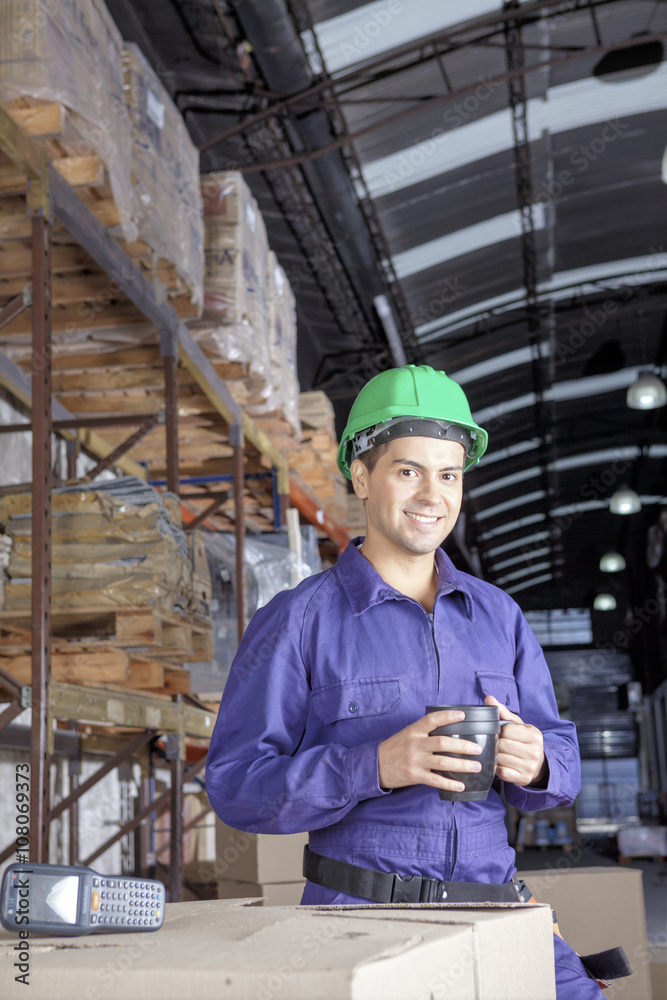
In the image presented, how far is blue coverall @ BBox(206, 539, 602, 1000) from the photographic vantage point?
2.06m

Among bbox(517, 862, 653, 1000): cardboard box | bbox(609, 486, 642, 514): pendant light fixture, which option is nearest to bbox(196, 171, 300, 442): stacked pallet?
bbox(517, 862, 653, 1000): cardboard box

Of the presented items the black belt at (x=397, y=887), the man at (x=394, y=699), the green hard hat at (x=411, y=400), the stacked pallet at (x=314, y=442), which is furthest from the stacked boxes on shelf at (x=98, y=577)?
the stacked pallet at (x=314, y=442)

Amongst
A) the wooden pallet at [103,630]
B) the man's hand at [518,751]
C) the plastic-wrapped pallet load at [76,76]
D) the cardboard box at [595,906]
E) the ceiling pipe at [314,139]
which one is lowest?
the cardboard box at [595,906]

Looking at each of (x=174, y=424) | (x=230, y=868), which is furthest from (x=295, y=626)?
(x=174, y=424)

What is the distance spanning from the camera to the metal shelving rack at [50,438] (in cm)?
355

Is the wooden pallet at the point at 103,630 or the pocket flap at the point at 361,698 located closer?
the pocket flap at the point at 361,698

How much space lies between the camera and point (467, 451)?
256 centimetres

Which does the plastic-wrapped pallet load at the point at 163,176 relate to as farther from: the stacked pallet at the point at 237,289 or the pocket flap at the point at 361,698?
the pocket flap at the point at 361,698

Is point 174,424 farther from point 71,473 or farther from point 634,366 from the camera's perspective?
point 634,366

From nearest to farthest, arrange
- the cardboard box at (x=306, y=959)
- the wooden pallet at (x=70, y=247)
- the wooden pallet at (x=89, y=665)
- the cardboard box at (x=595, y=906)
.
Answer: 1. the cardboard box at (x=306, y=959)
2. the wooden pallet at (x=70, y=247)
3. the cardboard box at (x=595, y=906)
4. the wooden pallet at (x=89, y=665)

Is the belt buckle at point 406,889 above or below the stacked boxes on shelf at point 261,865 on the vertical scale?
above

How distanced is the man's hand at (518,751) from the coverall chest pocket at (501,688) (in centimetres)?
19

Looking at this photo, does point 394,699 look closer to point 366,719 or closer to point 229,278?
point 366,719

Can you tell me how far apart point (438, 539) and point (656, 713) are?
28.4 m
